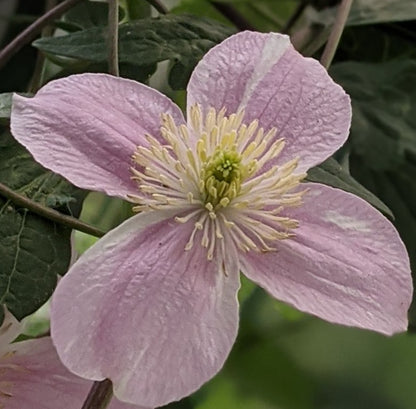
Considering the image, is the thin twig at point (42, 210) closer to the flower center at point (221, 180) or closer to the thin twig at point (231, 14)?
the flower center at point (221, 180)

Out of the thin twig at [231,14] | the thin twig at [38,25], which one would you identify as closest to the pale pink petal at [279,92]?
the thin twig at [38,25]

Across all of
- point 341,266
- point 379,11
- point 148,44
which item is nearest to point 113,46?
point 148,44

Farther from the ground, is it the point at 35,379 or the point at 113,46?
the point at 113,46

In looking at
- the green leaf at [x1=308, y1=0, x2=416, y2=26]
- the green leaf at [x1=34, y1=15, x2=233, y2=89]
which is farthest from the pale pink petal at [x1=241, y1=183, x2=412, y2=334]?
the green leaf at [x1=308, y1=0, x2=416, y2=26]

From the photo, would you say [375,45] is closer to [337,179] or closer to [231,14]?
[231,14]

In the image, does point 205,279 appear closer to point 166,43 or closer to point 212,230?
point 212,230

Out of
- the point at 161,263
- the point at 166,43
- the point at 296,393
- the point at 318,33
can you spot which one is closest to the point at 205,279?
the point at 161,263
